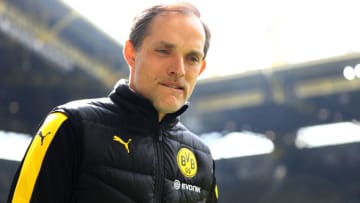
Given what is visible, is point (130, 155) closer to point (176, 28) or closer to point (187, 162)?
point (187, 162)

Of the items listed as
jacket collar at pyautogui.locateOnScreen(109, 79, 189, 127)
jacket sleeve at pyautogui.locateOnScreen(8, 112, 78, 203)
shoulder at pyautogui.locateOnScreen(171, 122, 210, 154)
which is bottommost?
jacket sleeve at pyautogui.locateOnScreen(8, 112, 78, 203)

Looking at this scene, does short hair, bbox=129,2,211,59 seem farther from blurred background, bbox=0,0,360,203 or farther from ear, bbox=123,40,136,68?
blurred background, bbox=0,0,360,203

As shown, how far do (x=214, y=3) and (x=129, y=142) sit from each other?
5845 mm

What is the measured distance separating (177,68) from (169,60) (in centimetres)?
4

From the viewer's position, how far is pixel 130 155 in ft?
4.22

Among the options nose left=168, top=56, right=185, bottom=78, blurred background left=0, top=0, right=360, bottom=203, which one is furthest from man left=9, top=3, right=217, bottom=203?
blurred background left=0, top=0, right=360, bottom=203

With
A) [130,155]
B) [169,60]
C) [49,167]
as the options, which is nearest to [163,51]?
[169,60]

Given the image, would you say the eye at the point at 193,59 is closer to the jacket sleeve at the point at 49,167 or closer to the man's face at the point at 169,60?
the man's face at the point at 169,60

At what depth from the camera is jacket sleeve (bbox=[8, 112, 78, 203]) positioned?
111 cm

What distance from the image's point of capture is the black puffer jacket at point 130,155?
1.19 meters

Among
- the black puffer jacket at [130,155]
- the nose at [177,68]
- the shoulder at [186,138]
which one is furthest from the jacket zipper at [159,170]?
the nose at [177,68]

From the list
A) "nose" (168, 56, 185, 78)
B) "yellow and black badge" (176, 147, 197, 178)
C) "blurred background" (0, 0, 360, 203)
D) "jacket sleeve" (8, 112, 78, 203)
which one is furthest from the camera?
"blurred background" (0, 0, 360, 203)

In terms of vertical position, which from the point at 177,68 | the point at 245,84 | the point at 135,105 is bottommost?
the point at 135,105

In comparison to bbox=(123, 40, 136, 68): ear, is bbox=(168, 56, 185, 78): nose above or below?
below
